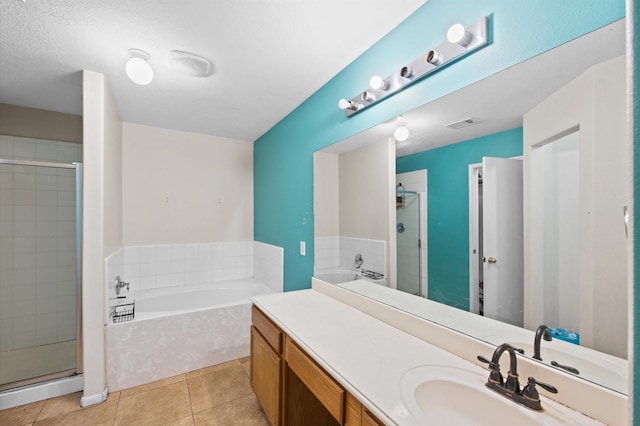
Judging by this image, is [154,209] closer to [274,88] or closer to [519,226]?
[274,88]

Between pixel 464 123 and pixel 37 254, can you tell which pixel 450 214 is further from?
pixel 37 254

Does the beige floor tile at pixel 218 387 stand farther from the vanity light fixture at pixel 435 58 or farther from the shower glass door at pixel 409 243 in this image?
the vanity light fixture at pixel 435 58

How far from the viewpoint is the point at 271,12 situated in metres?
1.44

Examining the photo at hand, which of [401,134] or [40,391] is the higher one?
[401,134]

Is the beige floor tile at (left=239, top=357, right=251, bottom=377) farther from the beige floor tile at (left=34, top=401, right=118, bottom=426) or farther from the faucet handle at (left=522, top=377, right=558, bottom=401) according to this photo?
the faucet handle at (left=522, top=377, right=558, bottom=401)

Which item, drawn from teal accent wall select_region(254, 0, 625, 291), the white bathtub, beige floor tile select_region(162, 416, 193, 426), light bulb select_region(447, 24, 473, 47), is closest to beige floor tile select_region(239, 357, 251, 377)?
the white bathtub

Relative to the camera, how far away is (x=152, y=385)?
229cm

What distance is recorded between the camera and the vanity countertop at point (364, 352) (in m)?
0.85

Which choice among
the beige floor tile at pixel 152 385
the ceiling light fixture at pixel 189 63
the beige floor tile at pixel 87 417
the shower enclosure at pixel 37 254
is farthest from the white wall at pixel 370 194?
the shower enclosure at pixel 37 254

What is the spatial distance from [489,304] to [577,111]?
76 centimetres

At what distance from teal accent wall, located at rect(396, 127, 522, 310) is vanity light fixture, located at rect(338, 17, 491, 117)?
1.21 feet

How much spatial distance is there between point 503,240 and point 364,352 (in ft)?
2.40

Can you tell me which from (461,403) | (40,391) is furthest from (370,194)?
(40,391)

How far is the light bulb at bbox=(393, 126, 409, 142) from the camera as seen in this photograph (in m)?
1.52
